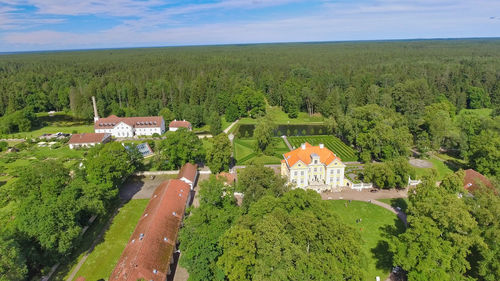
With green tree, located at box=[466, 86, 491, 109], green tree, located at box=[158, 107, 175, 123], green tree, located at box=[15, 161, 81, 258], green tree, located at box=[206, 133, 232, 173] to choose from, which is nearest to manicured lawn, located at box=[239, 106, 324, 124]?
green tree, located at box=[158, 107, 175, 123]

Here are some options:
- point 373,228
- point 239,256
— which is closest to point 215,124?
point 373,228

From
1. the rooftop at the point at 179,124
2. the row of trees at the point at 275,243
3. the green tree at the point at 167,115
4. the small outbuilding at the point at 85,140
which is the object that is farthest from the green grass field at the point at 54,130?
the row of trees at the point at 275,243

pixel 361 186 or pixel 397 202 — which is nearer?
pixel 397 202

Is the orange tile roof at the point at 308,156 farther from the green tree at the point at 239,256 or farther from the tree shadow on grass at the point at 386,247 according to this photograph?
the green tree at the point at 239,256

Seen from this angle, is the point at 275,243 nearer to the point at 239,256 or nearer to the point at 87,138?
the point at 239,256

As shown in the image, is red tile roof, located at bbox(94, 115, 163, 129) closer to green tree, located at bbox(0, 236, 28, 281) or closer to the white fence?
the white fence

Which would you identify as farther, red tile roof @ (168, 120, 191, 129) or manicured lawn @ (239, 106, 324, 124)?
manicured lawn @ (239, 106, 324, 124)
